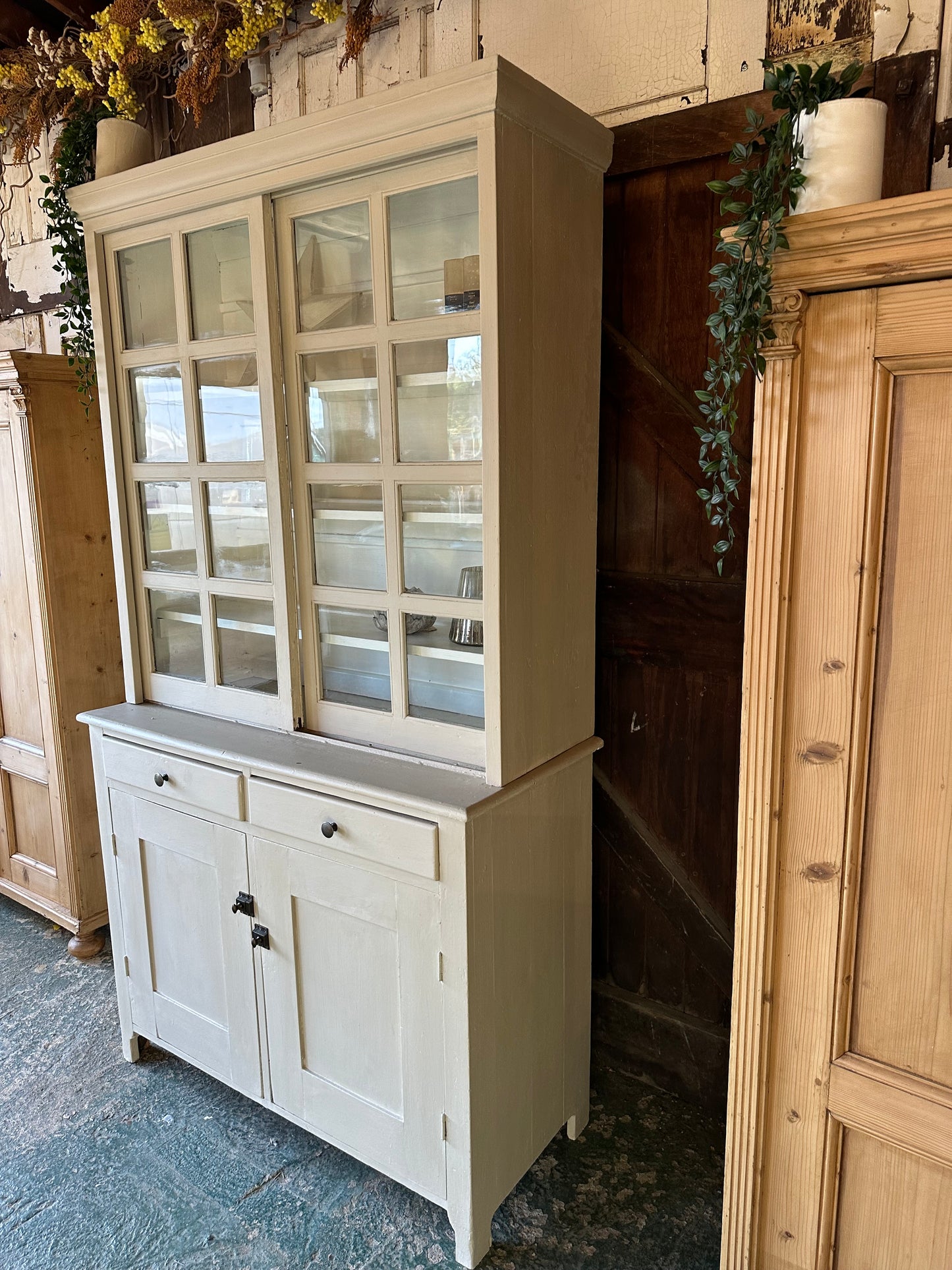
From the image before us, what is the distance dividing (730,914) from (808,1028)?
2.29 feet

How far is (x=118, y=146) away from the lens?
83.1 inches

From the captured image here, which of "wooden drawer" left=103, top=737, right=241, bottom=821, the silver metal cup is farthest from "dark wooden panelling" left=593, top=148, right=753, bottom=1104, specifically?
"wooden drawer" left=103, top=737, right=241, bottom=821

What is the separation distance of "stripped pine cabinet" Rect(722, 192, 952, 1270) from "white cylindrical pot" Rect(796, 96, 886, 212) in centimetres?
12

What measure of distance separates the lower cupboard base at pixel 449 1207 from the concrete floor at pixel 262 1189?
36mm

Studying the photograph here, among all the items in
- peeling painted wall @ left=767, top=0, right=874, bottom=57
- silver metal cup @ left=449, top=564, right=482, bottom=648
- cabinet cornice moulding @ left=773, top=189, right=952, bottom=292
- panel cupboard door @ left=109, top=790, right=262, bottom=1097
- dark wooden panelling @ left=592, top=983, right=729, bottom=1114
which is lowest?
dark wooden panelling @ left=592, top=983, right=729, bottom=1114

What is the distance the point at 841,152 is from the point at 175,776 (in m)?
1.75

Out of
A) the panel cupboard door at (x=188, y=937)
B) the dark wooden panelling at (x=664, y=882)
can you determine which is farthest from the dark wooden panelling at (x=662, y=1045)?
the panel cupboard door at (x=188, y=937)

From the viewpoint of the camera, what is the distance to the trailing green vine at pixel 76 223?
2354 mm

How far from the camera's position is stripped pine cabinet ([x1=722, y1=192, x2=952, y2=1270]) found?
108cm

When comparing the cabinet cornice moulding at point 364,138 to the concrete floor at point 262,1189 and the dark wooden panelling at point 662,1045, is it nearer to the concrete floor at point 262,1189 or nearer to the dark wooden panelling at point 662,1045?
the dark wooden panelling at point 662,1045

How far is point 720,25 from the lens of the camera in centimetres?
169

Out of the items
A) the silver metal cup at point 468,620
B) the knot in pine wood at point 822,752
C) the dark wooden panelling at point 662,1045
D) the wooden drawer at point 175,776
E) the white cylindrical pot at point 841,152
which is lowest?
the dark wooden panelling at point 662,1045

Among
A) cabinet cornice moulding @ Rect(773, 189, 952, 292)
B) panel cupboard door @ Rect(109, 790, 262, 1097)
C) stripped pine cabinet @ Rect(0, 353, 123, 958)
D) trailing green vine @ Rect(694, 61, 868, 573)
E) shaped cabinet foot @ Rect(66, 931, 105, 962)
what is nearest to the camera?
cabinet cornice moulding @ Rect(773, 189, 952, 292)

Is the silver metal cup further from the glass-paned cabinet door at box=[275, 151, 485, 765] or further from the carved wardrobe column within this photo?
the carved wardrobe column
